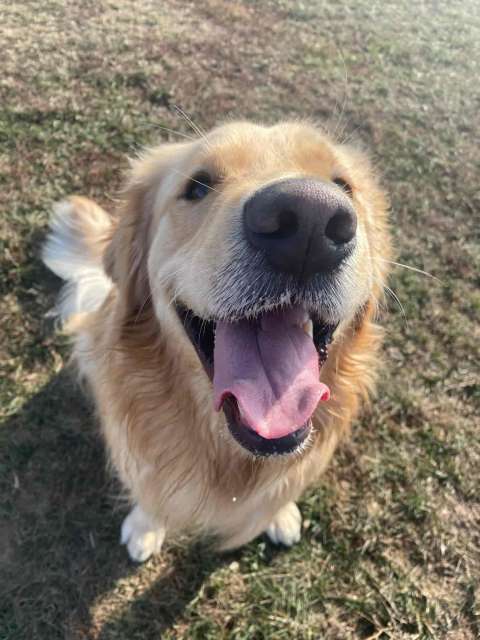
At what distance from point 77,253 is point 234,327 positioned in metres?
2.10

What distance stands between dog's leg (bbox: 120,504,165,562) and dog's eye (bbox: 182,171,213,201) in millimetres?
1730

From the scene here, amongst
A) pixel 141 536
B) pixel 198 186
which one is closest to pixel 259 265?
pixel 198 186

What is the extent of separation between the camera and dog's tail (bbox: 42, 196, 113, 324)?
3.43 metres

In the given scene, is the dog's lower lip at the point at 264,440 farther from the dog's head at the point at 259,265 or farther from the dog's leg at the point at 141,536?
the dog's leg at the point at 141,536

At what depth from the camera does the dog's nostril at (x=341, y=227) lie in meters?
1.44

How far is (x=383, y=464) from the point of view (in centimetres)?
335

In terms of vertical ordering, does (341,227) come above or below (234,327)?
above

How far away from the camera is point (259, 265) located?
61.0 inches

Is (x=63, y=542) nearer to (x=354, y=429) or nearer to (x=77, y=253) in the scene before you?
(x=77, y=253)

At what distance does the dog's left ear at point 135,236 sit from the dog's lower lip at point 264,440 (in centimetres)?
87

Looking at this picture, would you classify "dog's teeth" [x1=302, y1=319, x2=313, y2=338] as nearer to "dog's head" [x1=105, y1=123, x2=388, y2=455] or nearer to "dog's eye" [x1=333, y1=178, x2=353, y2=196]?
"dog's head" [x1=105, y1=123, x2=388, y2=455]

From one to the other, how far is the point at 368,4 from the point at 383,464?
7681 mm

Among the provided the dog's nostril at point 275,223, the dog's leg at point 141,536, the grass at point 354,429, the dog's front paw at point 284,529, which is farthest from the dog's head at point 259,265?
the dog's front paw at point 284,529

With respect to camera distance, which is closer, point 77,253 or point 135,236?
point 135,236
